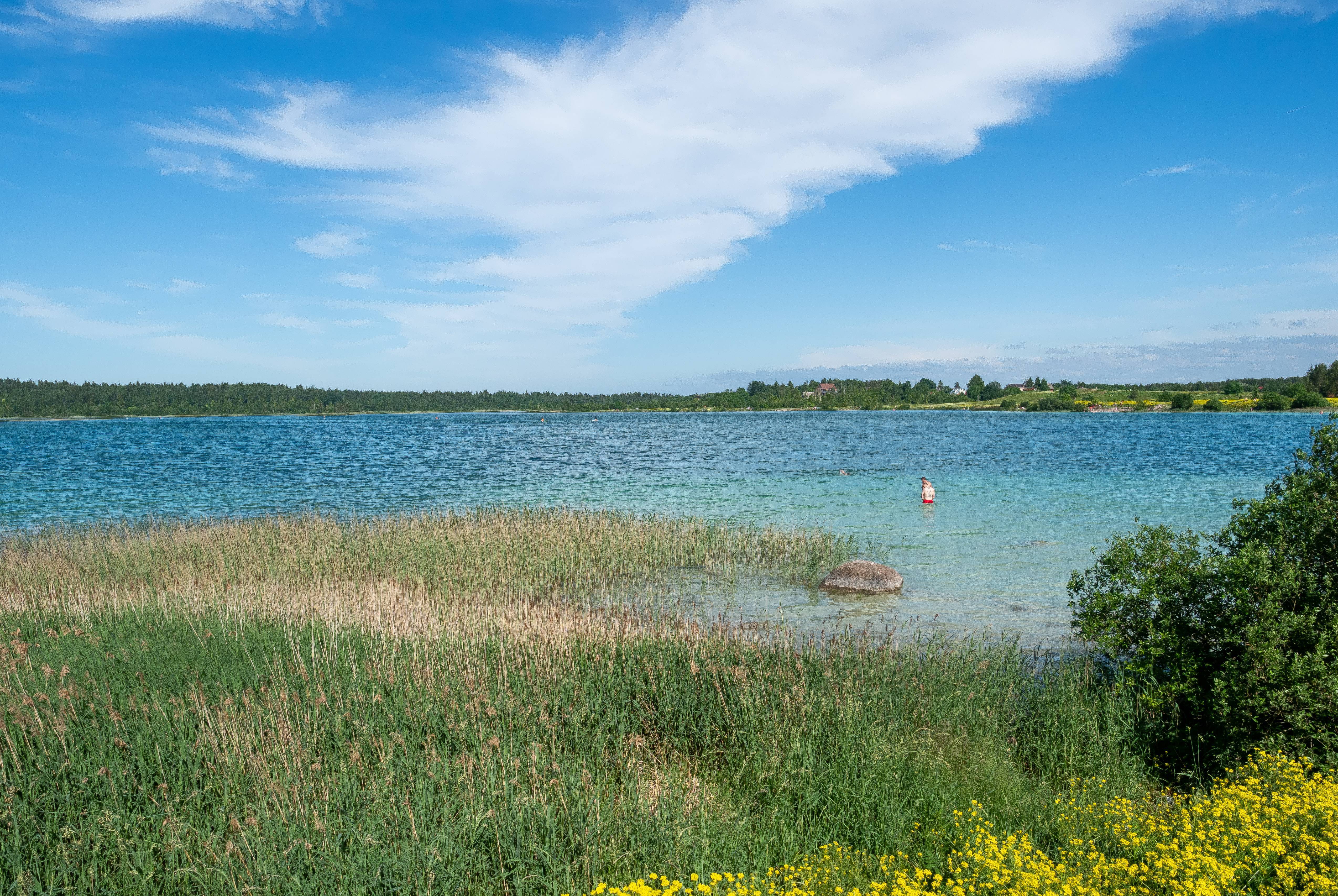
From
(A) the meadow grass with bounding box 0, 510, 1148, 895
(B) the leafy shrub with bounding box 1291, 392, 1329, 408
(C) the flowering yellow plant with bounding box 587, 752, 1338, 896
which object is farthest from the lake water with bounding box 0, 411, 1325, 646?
(B) the leafy shrub with bounding box 1291, 392, 1329, 408

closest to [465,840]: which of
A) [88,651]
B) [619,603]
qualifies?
[88,651]

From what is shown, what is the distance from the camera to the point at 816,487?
39.5m

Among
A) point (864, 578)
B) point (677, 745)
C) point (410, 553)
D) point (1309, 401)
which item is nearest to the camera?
point (677, 745)

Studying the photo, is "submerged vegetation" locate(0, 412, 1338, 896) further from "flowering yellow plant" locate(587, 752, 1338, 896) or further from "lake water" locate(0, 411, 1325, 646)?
"lake water" locate(0, 411, 1325, 646)

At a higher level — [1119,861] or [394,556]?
[1119,861]

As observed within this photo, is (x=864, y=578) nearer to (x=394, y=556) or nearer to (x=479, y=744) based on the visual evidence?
(x=394, y=556)

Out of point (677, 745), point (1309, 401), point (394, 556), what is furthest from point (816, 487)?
point (1309, 401)

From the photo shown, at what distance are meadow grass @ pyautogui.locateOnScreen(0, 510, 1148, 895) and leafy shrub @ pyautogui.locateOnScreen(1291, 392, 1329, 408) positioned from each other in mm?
181421

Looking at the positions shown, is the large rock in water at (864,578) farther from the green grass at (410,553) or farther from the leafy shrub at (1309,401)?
the leafy shrub at (1309,401)

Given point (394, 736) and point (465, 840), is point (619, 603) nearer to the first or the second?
point (394, 736)

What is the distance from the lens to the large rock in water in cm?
1658

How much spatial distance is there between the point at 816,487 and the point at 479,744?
34.6 m

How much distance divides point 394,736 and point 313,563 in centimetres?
1155

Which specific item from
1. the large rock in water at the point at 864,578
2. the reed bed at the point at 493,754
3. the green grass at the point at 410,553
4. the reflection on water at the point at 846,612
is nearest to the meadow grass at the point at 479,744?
the reed bed at the point at 493,754
